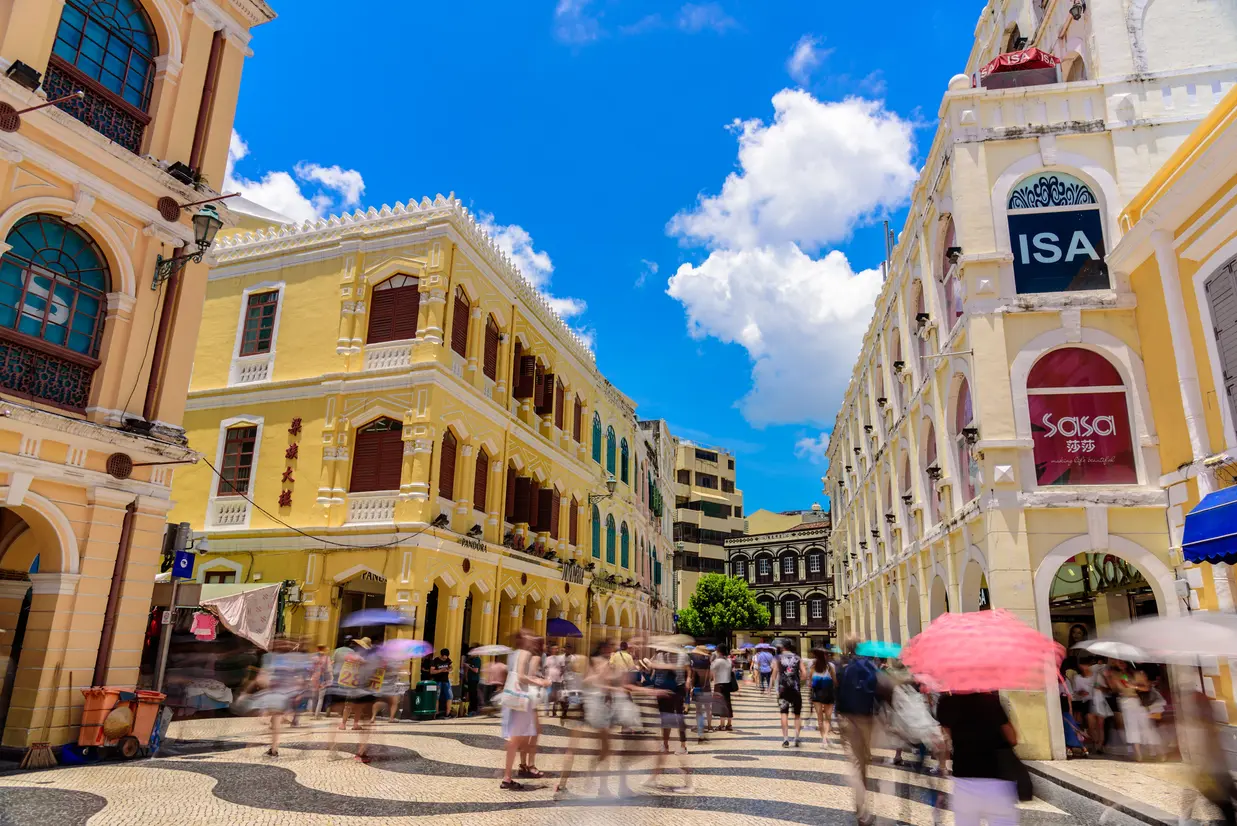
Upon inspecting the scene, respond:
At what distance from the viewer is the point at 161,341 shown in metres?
12.2

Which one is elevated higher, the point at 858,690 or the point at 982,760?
the point at 858,690

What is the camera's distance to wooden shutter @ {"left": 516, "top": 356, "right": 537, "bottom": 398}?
77.3 feet

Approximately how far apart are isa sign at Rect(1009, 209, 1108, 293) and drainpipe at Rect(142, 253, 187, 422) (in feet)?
45.9

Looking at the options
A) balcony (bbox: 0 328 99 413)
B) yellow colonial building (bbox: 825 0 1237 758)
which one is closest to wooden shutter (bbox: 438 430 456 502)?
balcony (bbox: 0 328 99 413)

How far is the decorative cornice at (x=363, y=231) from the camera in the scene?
19906mm

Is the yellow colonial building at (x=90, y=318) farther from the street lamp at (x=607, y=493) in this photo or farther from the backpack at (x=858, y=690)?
the street lamp at (x=607, y=493)

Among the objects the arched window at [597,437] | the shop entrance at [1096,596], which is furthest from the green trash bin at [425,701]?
the arched window at [597,437]

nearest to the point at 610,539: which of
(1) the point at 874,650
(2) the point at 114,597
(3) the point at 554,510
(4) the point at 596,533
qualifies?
(4) the point at 596,533

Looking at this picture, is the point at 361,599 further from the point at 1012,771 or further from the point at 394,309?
the point at 1012,771

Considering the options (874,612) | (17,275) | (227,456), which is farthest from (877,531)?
(17,275)

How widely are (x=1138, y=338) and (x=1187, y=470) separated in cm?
266

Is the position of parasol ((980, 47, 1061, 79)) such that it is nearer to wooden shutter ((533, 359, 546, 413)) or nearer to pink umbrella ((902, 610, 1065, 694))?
wooden shutter ((533, 359, 546, 413))

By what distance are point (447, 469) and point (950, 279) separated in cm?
1186

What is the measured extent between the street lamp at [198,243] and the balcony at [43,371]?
1.66 metres
